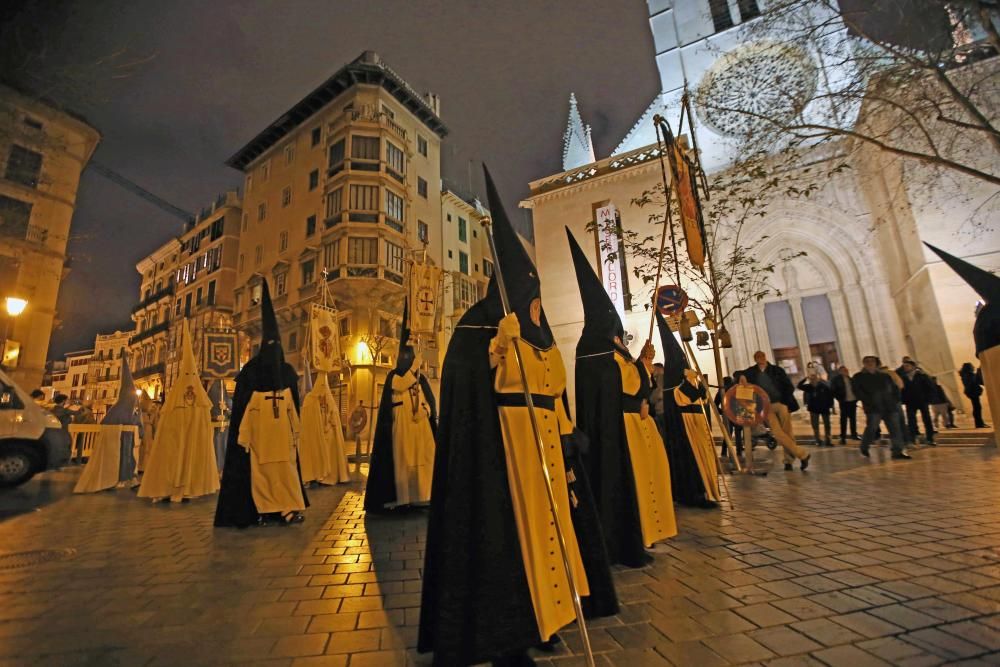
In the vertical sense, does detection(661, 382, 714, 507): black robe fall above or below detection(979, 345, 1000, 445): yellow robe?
below

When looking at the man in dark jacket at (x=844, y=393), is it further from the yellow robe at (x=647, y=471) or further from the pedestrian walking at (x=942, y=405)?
the yellow robe at (x=647, y=471)

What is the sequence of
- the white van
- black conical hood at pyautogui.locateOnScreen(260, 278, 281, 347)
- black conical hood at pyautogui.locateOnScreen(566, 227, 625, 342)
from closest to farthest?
black conical hood at pyautogui.locateOnScreen(566, 227, 625, 342) → black conical hood at pyautogui.locateOnScreen(260, 278, 281, 347) → the white van

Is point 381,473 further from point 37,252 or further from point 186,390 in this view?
point 37,252

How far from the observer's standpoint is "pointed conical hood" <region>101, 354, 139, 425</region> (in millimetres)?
9898

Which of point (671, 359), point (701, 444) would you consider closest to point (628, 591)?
point (701, 444)

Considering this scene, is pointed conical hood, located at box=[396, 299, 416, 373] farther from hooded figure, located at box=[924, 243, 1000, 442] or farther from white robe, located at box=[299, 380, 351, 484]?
hooded figure, located at box=[924, 243, 1000, 442]

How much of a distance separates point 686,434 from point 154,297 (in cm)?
5469

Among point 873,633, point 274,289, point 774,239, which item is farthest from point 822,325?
point 274,289

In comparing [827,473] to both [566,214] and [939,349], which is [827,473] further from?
[566,214]

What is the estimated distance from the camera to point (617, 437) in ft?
13.2

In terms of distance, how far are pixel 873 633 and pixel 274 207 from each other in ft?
119

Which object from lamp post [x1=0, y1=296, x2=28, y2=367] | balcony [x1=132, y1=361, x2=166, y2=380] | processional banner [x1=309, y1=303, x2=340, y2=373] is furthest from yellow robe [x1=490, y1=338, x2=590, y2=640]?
balcony [x1=132, y1=361, x2=166, y2=380]

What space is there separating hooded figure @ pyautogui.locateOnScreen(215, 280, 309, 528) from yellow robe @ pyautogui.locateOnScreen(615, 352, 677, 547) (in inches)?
172

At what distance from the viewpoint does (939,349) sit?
14789 mm
